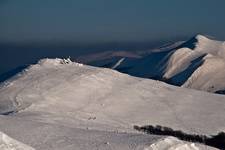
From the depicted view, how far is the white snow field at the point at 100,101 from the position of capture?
3169 inches

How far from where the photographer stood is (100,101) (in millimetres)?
95312

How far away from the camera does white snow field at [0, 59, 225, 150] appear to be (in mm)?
80500

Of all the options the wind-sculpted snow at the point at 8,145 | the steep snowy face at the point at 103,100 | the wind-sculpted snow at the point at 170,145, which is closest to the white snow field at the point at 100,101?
the steep snowy face at the point at 103,100

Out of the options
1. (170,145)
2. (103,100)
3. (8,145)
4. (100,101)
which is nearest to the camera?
(8,145)

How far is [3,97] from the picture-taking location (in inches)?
3553

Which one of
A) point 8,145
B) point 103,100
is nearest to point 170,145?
point 8,145

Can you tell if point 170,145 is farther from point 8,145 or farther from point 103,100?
point 103,100

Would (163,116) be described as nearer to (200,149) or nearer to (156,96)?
(156,96)

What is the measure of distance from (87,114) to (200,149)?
127 feet

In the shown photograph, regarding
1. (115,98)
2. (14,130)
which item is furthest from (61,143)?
(115,98)

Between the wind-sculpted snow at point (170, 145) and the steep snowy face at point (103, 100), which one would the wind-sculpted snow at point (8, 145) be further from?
the steep snowy face at point (103, 100)

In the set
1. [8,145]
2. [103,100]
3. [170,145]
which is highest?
[8,145]

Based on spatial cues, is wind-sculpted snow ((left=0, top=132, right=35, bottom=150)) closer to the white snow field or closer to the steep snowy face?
the white snow field

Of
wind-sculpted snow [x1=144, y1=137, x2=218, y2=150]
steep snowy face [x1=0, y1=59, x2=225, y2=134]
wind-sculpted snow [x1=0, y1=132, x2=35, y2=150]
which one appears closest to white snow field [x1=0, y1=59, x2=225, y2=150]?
steep snowy face [x1=0, y1=59, x2=225, y2=134]
